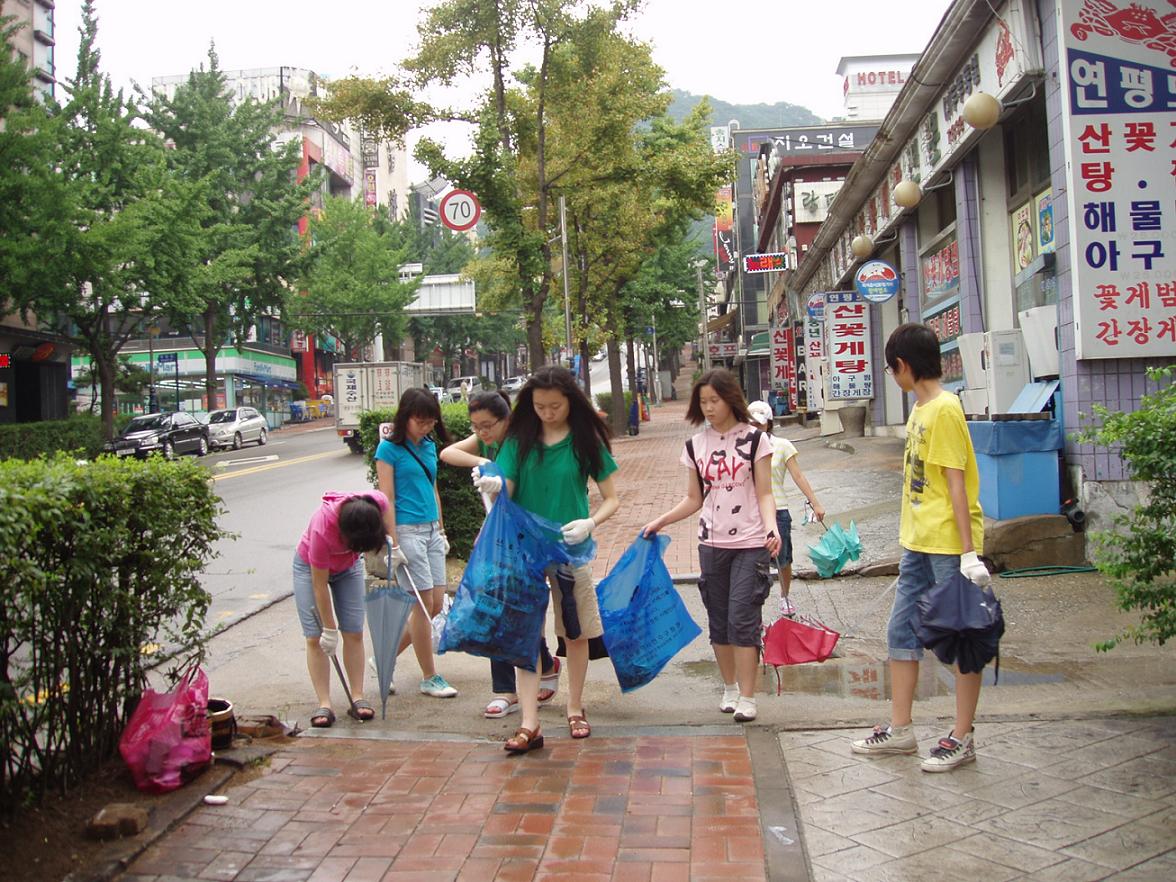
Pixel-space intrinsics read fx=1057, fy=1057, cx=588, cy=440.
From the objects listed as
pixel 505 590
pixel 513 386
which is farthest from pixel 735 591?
pixel 513 386

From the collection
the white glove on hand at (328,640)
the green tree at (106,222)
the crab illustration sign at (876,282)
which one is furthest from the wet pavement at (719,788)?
the green tree at (106,222)

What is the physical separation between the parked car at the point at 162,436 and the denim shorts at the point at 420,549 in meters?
24.3

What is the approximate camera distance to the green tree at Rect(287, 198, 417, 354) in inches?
2048

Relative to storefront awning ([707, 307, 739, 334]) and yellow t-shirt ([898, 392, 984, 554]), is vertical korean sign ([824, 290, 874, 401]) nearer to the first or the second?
yellow t-shirt ([898, 392, 984, 554])

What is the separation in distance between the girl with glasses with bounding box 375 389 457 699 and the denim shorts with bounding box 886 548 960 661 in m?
2.51

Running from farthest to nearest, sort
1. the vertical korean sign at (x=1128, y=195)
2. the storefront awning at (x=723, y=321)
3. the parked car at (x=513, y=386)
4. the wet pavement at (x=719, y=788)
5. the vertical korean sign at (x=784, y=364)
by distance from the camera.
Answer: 1. the storefront awning at (x=723, y=321)
2. the vertical korean sign at (x=784, y=364)
3. the vertical korean sign at (x=1128, y=195)
4. the parked car at (x=513, y=386)
5. the wet pavement at (x=719, y=788)

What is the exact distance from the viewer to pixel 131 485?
4148 mm

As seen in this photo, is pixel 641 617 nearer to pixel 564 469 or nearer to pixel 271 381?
pixel 564 469

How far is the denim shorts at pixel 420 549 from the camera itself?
593 cm

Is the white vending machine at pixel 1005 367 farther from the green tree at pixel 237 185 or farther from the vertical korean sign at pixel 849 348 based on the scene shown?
the green tree at pixel 237 185

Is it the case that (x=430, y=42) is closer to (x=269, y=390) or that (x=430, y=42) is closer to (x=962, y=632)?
(x=962, y=632)

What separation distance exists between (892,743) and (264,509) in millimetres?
13633

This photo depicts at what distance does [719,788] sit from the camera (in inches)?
166

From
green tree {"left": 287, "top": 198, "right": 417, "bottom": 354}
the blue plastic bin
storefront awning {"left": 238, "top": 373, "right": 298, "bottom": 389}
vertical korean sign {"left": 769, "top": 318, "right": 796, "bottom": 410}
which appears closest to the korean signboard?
vertical korean sign {"left": 769, "top": 318, "right": 796, "bottom": 410}
